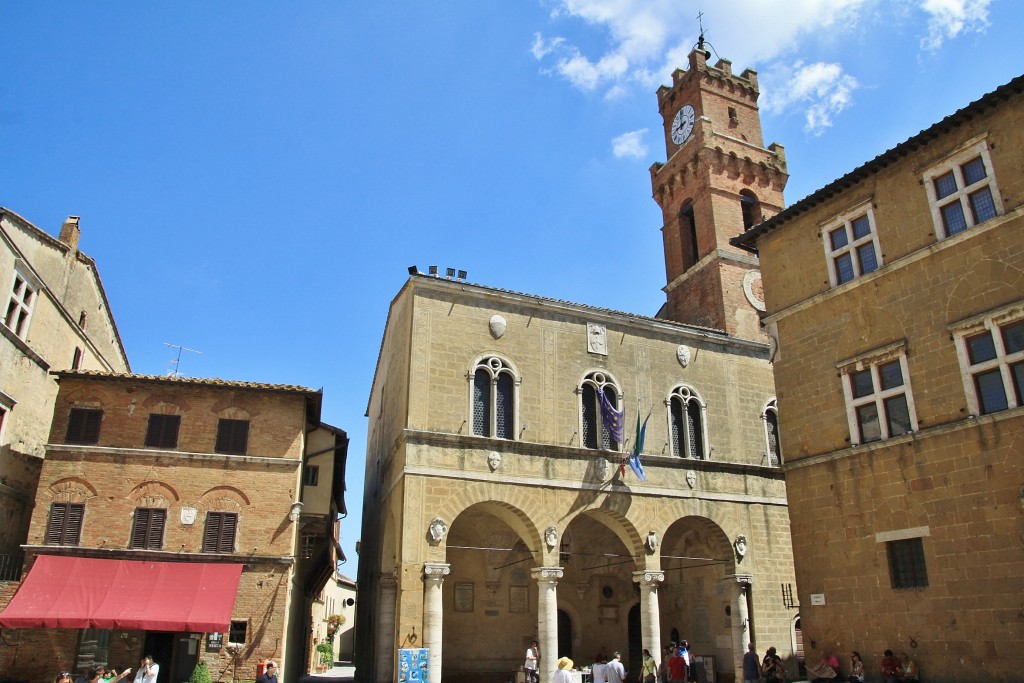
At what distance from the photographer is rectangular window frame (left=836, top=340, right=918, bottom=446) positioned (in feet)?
53.1

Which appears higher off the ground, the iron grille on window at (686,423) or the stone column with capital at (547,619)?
the iron grille on window at (686,423)

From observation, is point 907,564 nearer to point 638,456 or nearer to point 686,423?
point 638,456

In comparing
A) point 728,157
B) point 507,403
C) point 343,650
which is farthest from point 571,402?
point 343,650

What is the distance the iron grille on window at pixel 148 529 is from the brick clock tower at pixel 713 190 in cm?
2262

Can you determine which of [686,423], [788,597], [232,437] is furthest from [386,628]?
[788,597]

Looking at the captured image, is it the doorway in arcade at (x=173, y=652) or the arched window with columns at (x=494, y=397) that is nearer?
the doorway in arcade at (x=173, y=652)

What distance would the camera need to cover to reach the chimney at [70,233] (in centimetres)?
2616

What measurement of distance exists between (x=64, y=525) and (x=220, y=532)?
12.9 ft

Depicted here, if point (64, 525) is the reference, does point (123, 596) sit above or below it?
below

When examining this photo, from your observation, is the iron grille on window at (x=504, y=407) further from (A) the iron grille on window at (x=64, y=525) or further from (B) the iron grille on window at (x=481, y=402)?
(A) the iron grille on window at (x=64, y=525)

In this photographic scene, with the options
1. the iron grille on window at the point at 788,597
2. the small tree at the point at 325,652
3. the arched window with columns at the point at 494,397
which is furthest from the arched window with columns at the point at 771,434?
the small tree at the point at 325,652

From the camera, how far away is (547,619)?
21312 mm

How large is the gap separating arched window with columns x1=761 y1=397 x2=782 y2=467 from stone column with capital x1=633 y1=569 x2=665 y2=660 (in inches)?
260

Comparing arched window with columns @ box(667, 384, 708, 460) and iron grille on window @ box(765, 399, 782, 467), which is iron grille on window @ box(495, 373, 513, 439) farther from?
iron grille on window @ box(765, 399, 782, 467)
